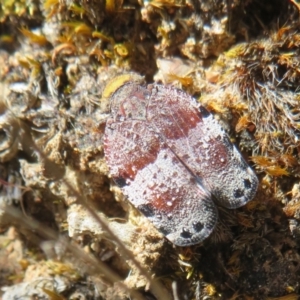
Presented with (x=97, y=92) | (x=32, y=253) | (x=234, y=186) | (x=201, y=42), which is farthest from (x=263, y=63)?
(x=32, y=253)

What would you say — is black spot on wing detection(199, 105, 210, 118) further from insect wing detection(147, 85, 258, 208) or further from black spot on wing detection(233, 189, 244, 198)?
black spot on wing detection(233, 189, 244, 198)

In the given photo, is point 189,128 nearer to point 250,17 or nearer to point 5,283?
point 250,17

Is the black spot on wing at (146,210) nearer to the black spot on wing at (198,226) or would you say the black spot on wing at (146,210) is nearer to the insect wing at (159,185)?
the insect wing at (159,185)

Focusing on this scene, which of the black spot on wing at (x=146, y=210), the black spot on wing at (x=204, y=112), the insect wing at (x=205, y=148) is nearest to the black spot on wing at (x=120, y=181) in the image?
the black spot on wing at (x=146, y=210)

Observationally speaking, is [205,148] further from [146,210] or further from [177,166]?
[146,210]

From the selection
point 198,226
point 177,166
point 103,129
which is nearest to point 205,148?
point 177,166

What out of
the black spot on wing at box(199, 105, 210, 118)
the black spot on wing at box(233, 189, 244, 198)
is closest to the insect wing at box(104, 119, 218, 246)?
the black spot on wing at box(233, 189, 244, 198)
